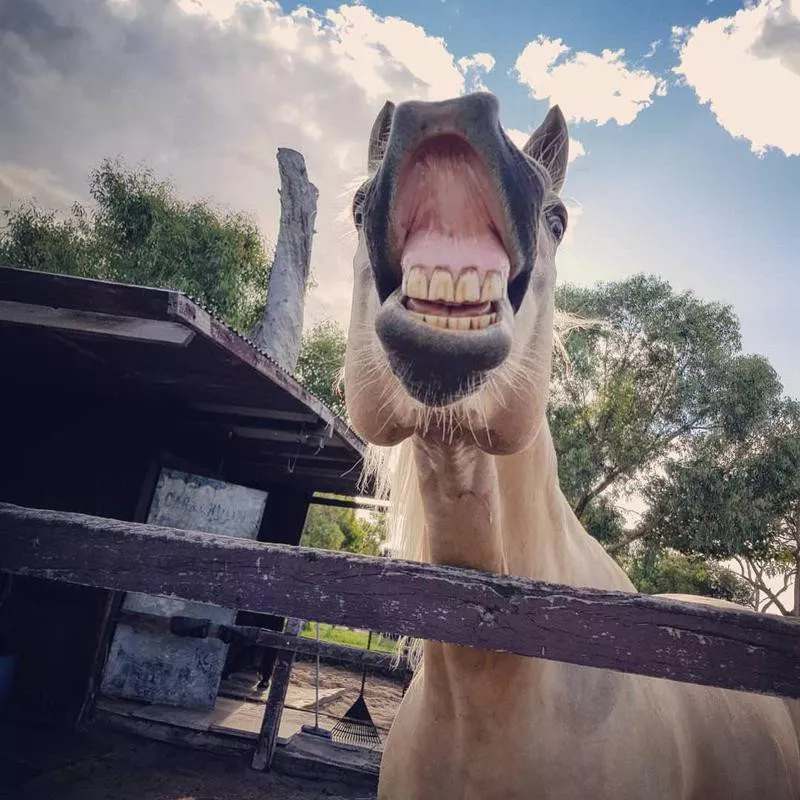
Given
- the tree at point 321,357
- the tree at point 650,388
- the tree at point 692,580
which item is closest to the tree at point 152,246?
the tree at point 321,357

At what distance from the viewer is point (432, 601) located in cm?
127

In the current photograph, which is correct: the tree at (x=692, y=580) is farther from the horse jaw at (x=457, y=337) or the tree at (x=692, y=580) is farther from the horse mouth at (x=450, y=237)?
the horse mouth at (x=450, y=237)

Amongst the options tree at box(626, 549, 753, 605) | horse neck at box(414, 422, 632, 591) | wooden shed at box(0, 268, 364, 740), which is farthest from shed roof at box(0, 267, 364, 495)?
tree at box(626, 549, 753, 605)

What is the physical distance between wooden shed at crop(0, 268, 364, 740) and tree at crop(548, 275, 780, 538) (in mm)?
10215

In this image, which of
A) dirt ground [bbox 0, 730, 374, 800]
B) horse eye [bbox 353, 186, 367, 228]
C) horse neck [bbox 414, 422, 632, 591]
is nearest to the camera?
horse neck [bbox 414, 422, 632, 591]

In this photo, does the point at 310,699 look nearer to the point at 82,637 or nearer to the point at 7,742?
the point at 82,637

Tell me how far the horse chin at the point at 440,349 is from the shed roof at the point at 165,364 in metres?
2.13

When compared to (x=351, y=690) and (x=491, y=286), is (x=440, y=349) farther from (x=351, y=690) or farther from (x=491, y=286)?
(x=351, y=690)

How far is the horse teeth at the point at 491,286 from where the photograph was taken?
1.11 m

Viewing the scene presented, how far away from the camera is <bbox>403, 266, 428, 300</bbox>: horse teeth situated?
1.10 meters

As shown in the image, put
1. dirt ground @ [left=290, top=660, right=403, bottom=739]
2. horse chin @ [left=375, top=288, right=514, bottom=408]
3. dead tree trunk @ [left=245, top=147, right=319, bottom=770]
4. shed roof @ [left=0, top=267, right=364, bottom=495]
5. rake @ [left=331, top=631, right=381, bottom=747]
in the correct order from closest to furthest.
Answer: horse chin @ [left=375, top=288, right=514, bottom=408], shed roof @ [left=0, top=267, right=364, bottom=495], rake @ [left=331, top=631, right=381, bottom=747], dirt ground @ [left=290, top=660, right=403, bottom=739], dead tree trunk @ [left=245, top=147, right=319, bottom=770]

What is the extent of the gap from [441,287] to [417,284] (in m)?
0.05

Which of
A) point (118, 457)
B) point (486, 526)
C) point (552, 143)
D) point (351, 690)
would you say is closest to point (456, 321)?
point (486, 526)

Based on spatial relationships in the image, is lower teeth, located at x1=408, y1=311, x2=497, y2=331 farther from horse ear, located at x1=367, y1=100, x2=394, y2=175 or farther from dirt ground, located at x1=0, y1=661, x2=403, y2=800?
dirt ground, located at x1=0, y1=661, x2=403, y2=800
